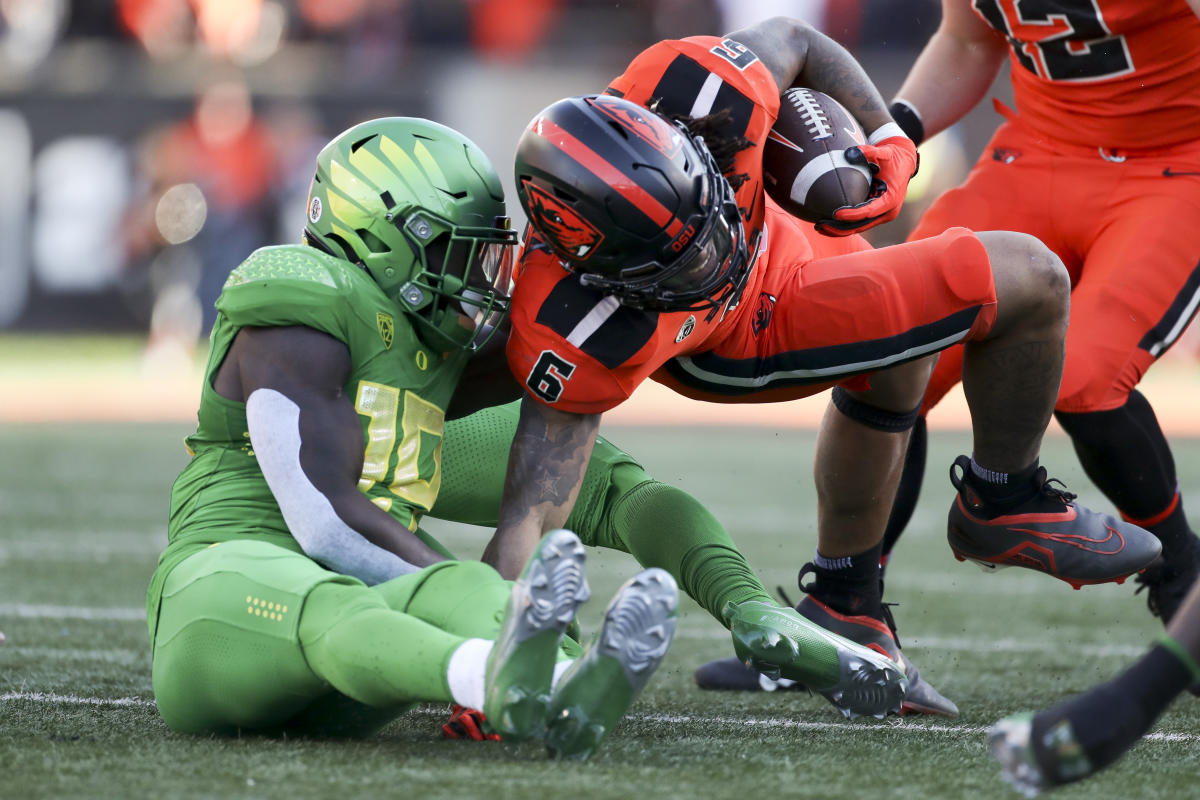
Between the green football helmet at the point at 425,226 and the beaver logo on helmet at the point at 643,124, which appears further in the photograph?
the green football helmet at the point at 425,226

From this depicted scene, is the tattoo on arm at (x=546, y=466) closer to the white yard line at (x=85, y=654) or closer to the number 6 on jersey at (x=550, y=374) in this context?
the number 6 on jersey at (x=550, y=374)

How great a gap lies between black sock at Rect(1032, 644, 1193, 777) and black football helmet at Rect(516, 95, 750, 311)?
3.53 feet

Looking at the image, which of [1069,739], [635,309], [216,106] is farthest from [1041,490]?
[216,106]

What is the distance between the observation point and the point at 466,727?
2748 mm

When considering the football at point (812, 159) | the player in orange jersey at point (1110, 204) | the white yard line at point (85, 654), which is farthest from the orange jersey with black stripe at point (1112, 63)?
the white yard line at point (85, 654)

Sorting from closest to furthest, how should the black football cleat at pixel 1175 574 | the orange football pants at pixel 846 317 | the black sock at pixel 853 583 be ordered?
the orange football pants at pixel 846 317 < the black sock at pixel 853 583 < the black football cleat at pixel 1175 574

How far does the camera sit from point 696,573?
10.0ft

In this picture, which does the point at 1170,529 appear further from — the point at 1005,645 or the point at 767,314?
the point at 767,314

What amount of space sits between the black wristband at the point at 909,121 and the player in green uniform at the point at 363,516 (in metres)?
1.34

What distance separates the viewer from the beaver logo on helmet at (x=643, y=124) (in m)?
2.69

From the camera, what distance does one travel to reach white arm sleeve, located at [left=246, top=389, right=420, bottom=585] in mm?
2559

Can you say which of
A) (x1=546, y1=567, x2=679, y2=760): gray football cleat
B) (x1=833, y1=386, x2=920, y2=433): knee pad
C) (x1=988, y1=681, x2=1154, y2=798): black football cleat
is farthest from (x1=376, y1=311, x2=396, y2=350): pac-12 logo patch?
(x1=988, y1=681, x2=1154, y2=798): black football cleat

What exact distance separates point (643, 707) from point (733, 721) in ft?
0.74

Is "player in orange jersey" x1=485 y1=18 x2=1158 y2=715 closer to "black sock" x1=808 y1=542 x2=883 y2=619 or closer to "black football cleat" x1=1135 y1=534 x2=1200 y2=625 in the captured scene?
"black sock" x1=808 y1=542 x2=883 y2=619
